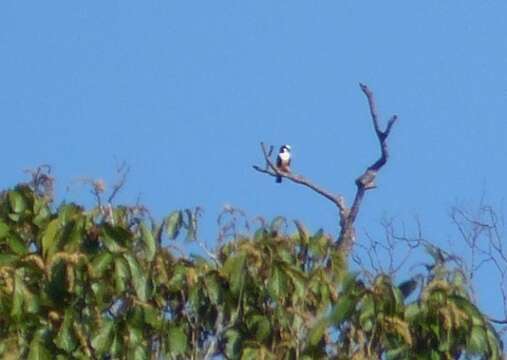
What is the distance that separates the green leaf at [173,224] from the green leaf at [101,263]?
44cm

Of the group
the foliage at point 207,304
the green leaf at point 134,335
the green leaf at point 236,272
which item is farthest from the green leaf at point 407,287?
the green leaf at point 134,335

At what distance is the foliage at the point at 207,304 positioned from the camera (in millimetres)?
8680

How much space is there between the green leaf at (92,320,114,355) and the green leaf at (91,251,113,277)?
0.21 m

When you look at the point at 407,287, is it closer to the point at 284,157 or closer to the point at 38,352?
the point at 38,352

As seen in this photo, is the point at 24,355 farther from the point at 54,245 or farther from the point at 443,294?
the point at 443,294

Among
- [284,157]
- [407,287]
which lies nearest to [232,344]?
[407,287]

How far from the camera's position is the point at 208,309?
29.2 feet

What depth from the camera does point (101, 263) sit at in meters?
8.67

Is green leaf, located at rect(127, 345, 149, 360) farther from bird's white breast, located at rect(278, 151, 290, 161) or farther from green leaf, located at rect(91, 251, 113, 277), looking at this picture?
bird's white breast, located at rect(278, 151, 290, 161)

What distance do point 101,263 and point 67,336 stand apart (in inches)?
13.1

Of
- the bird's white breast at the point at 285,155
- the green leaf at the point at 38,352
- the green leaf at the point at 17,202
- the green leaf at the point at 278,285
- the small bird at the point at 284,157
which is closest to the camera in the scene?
the green leaf at the point at 38,352

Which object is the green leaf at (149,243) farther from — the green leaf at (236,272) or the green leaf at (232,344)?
the green leaf at (232,344)

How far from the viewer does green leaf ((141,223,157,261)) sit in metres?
8.89

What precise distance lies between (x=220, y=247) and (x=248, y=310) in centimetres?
32
